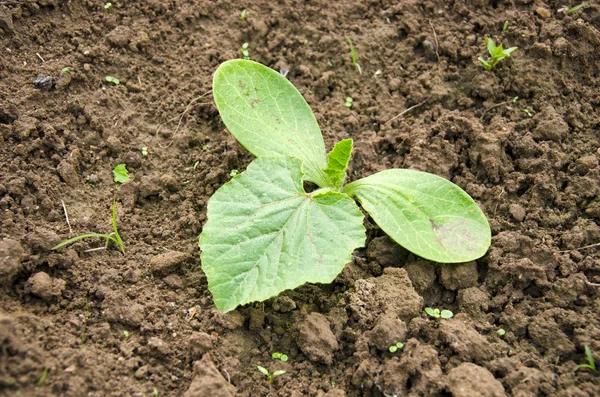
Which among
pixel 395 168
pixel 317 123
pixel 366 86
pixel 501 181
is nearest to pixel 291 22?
pixel 366 86

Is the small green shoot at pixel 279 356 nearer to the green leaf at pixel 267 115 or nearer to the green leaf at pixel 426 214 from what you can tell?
the green leaf at pixel 426 214

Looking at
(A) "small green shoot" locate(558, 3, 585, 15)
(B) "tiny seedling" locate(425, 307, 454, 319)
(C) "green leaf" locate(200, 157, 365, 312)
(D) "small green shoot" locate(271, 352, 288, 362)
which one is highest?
(A) "small green shoot" locate(558, 3, 585, 15)

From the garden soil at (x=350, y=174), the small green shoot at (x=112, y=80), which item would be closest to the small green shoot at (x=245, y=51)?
the garden soil at (x=350, y=174)

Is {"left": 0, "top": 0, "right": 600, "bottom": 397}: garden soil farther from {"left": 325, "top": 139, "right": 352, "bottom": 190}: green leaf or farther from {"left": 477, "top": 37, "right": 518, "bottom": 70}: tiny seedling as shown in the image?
{"left": 325, "top": 139, "right": 352, "bottom": 190}: green leaf

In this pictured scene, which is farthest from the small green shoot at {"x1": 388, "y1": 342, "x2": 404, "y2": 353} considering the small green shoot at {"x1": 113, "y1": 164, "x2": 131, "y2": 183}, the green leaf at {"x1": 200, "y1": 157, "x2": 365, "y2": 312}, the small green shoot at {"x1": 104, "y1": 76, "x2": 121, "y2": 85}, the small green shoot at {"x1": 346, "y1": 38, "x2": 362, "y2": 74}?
the small green shoot at {"x1": 104, "y1": 76, "x2": 121, "y2": 85}

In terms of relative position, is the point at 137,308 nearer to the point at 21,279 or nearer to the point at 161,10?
the point at 21,279

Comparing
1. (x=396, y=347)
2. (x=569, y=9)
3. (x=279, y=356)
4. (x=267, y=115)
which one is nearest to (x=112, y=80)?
(x=267, y=115)
